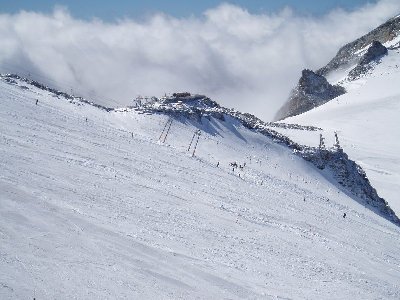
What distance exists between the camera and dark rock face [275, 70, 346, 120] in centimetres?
12406

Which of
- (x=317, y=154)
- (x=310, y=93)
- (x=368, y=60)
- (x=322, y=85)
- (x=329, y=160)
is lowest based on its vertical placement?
(x=329, y=160)

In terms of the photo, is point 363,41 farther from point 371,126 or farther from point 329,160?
point 329,160

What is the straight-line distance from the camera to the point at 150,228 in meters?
14.3

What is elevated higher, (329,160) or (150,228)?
(329,160)

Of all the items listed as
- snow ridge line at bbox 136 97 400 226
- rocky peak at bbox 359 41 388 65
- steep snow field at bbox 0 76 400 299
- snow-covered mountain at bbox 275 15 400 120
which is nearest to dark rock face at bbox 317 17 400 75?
snow-covered mountain at bbox 275 15 400 120

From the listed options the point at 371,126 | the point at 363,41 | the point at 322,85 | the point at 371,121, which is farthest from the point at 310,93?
the point at 363,41

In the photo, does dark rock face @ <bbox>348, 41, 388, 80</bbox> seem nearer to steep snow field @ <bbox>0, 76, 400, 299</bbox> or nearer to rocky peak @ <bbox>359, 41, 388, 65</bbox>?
rocky peak @ <bbox>359, 41, 388, 65</bbox>

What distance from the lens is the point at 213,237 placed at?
15.6m

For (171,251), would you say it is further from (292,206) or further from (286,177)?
(286,177)

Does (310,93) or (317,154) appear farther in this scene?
(310,93)

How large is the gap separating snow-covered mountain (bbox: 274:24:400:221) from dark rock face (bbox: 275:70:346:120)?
204 inches

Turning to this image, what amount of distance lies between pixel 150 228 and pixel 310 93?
399 feet

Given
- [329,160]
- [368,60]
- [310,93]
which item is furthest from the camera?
[368,60]

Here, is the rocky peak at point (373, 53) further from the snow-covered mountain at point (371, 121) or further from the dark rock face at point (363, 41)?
the dark rock face at point (363, 41)
